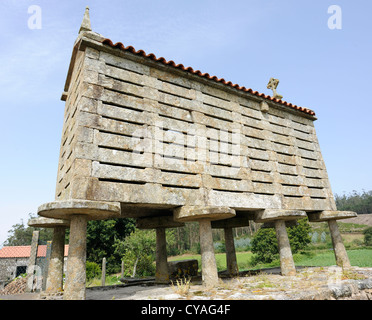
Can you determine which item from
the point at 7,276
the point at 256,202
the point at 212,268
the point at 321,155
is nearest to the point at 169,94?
the point at 256,202

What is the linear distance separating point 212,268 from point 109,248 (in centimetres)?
1847

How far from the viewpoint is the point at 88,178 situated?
467cm

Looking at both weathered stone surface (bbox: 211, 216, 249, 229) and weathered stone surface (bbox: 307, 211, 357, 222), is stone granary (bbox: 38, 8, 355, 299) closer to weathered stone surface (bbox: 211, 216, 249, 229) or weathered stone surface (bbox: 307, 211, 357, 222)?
weathered stone surface (bbox: 307, 211, 357, 222)

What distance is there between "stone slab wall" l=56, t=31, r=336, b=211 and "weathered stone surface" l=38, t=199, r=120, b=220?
0.30m

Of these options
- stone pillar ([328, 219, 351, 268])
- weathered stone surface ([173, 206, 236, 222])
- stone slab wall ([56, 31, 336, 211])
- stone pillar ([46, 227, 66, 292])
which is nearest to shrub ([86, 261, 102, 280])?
stone pillar ([46, 227, 66, 292])

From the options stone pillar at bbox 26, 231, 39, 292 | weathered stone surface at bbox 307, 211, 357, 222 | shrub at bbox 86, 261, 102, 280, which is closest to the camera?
weathered stone surface at bbox 307, 211, 357, 222

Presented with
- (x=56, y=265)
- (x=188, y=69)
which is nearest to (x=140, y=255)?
(x=56, y=265)

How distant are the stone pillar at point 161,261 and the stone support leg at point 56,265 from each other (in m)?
2.98

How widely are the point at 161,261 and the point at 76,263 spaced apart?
4155mm

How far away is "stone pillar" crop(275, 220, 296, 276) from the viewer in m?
7.03

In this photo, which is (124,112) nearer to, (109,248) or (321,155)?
(321,155)

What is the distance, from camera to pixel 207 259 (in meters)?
5.84

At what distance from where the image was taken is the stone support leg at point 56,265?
5785mm

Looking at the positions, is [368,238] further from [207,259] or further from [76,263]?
[76,263]
